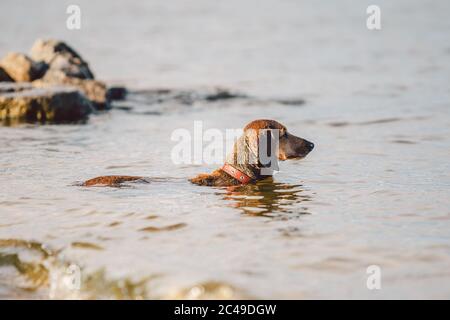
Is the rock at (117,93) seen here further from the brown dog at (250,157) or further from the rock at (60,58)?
the brown dog at (250,157)

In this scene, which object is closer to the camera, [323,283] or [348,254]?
[323,283]

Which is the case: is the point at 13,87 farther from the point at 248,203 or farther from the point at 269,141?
the point at 248,203

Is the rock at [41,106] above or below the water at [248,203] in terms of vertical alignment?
above

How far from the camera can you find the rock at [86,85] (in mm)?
18766

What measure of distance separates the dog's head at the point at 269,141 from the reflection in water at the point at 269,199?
0.37 metres

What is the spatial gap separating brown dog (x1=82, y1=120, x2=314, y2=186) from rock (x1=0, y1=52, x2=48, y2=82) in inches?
394

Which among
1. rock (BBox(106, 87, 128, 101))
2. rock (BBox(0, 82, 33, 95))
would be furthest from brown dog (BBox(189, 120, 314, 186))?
rock (BBox(106, 87, 128, 101))

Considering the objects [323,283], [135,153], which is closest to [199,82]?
[135,153]

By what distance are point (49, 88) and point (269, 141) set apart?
8928 millimetres

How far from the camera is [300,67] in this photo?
29.2m

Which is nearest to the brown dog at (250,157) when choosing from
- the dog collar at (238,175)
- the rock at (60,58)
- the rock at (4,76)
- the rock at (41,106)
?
the dog collar at (238,175)

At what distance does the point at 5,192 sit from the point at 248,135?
333cm

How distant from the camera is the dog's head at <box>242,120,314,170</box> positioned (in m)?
9.46

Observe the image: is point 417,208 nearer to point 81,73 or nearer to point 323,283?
point 323,283
